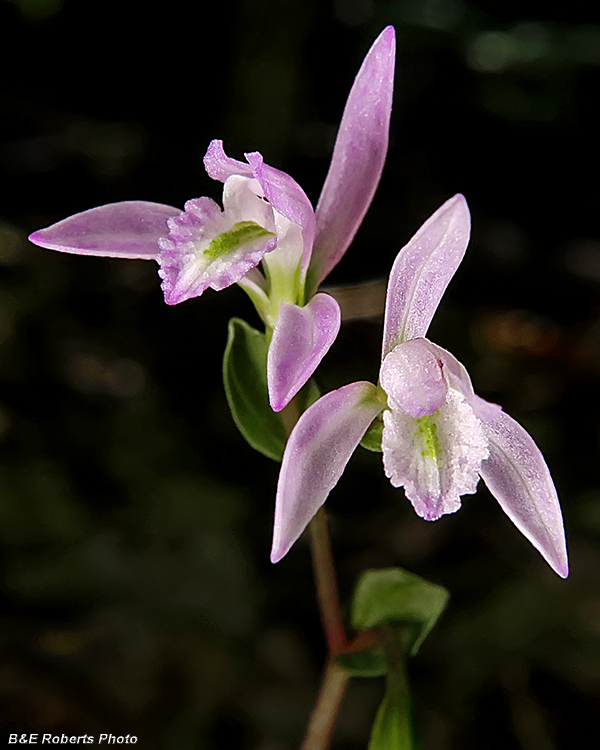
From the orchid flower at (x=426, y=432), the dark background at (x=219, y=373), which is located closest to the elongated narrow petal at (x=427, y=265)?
the orchid flower at (x=426, y=432)

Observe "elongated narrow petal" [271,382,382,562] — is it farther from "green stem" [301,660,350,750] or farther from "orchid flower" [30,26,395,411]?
"green stem" [301,660,350,750]

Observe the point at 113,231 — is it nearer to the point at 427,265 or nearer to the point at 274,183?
the point at 274,183

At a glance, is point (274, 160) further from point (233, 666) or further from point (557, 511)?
point (557, 511)

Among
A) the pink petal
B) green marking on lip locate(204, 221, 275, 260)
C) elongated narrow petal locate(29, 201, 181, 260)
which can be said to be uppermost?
green marking on lip locate(204, 221, 275, 260)

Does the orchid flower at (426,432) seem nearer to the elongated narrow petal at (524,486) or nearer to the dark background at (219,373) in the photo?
the elongated narrow petal at (524,486)

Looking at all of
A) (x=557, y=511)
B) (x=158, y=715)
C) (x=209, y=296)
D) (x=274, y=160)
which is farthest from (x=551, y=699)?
(x=274, y=160)

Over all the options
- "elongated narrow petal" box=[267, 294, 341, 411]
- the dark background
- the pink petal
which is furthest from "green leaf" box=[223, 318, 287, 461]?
the dark background
